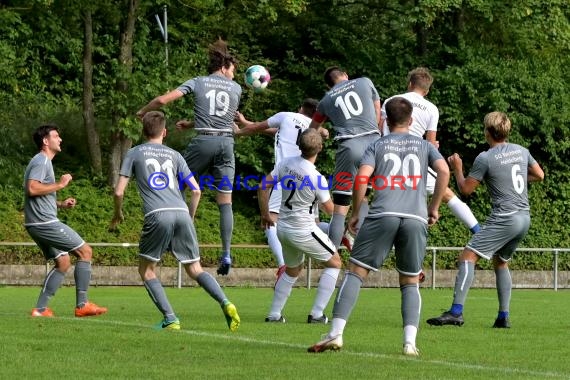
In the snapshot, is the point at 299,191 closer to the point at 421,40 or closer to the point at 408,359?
the point at 408,359

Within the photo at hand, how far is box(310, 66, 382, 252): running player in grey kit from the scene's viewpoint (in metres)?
14.8

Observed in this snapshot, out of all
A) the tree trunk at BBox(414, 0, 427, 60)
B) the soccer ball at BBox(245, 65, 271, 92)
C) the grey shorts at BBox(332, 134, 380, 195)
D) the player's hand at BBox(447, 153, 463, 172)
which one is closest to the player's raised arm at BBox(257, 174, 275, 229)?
the grey shorts at BBox(332, 134, 380, 195)

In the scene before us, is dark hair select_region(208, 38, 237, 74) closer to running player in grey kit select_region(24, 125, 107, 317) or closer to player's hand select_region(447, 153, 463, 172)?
running player in grey kit select_region(24, 125, 107, 317)

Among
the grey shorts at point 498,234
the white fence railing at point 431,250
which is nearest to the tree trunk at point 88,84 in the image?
the white fence railing at point 431,250

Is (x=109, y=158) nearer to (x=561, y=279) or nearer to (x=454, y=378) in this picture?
(x=561, y=279)

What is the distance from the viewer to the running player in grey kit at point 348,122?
1482 cm

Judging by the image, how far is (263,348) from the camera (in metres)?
10.7

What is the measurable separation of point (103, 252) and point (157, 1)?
636cm

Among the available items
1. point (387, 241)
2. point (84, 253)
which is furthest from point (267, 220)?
point (387, 241)

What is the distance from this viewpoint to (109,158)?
97.9 feet

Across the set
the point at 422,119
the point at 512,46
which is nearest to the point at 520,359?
the point at 422,119

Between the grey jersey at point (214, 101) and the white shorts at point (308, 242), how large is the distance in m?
2.73

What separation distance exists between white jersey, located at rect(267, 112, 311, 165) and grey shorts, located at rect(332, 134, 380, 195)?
6.38 feet

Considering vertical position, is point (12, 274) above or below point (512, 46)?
below
